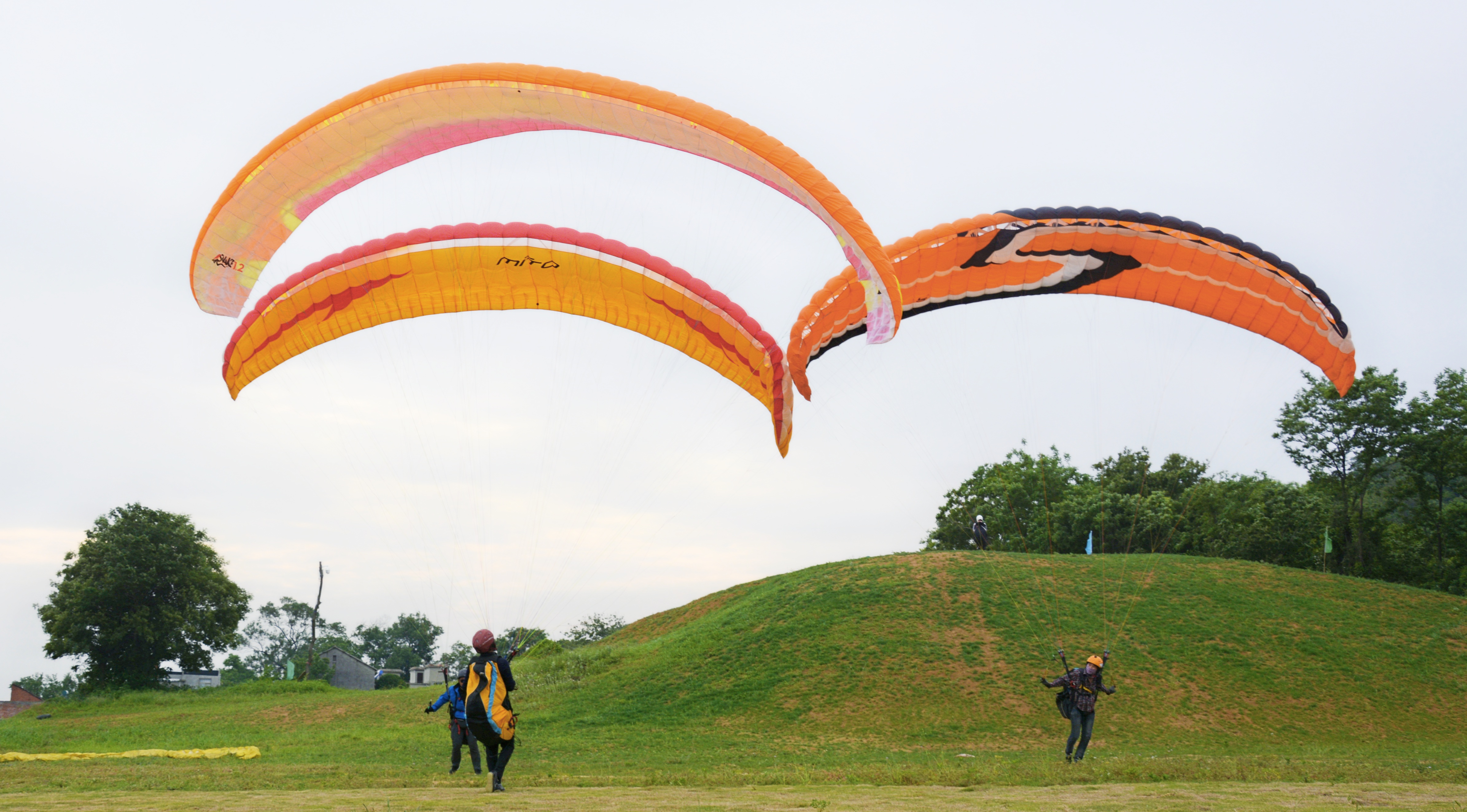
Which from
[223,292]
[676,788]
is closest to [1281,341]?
[676,788]

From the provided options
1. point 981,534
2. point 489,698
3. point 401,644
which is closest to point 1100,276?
point 489,698

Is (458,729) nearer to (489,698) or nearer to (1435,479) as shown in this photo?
(489,698)

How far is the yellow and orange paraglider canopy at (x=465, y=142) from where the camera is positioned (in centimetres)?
975

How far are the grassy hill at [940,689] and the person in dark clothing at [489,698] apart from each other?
7.17 feet

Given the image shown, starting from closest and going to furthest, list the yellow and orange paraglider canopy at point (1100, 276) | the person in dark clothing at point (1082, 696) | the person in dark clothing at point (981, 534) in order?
the person in dark clothing at point (1082, 696) → the yellow and orange paraglider canopy at point (1100, 276) → the person in dark clothing at point (981, 534)

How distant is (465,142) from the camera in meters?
11.1

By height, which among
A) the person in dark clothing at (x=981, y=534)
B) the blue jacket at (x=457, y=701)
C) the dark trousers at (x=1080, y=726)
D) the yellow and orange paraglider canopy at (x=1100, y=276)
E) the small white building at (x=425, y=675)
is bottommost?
the small white building at (x=425, y=675)

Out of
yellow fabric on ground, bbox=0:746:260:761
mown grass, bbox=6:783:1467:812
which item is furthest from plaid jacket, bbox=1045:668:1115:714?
yellow fabric on ground, bbox=0:746:260:761

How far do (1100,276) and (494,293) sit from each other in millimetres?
8559

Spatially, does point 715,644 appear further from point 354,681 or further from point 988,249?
point 354,681

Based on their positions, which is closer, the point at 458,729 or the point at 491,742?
the point at 491,742

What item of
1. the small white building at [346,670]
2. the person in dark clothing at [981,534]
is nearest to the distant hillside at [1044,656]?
the person in dark clothing at [981,534]

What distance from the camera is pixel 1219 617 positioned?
25859mm

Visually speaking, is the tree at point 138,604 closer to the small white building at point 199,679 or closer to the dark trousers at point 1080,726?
the small white building at point 199,679
